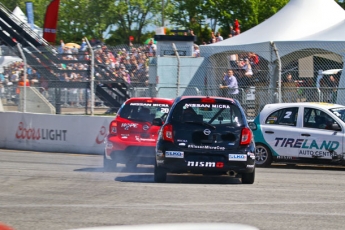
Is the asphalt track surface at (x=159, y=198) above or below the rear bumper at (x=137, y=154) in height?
below

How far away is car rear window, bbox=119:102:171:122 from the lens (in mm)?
13648

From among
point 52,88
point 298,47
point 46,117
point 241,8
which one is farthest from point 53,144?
point 241,8

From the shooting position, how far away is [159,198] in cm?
996

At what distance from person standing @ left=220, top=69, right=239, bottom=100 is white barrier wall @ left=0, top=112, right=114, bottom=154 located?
127 inches

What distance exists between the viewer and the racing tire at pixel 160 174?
11622 millimetres

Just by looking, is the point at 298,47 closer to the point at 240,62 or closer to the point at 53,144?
the point at 240,62

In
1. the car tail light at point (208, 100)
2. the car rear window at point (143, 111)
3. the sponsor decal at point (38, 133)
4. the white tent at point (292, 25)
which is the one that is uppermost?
the white tent at point (292, 25)

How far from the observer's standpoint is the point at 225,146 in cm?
1142

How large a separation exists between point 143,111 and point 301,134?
11.7 feet

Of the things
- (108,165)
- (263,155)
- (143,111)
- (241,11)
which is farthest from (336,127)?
(241,11)

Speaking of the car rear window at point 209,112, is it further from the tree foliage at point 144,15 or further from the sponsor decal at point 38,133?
the tree foliage at point 144,15

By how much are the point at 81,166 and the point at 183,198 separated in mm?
5372

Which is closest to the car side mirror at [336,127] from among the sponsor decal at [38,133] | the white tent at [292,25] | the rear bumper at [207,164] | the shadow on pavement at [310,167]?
the shadow on pavement at [310,167]

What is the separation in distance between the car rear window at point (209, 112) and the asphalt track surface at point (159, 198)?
1097mm
